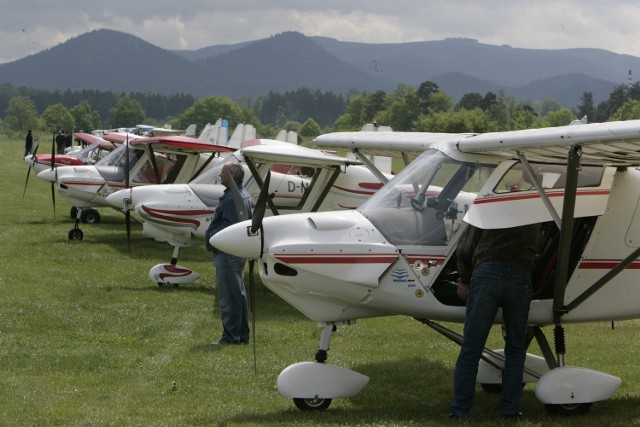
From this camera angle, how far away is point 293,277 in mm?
8062

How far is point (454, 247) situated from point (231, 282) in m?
3.79

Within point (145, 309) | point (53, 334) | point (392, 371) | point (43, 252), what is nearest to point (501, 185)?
point (392, 371)

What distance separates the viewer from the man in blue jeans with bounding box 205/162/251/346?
1130cm

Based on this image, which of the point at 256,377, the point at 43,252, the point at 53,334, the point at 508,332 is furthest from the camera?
the point at 43,252

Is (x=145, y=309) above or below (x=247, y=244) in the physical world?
below

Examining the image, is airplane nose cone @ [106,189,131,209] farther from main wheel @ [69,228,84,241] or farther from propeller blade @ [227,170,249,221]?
propeller blade @ [227,170,249,221]

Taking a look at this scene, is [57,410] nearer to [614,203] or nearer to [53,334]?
[53,334]

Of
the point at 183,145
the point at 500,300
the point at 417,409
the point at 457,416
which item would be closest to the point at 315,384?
the point at 417,409

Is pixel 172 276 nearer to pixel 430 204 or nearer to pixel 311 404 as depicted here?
pixel 311 404

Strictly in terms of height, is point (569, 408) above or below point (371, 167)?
below

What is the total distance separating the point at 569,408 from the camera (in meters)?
7.95

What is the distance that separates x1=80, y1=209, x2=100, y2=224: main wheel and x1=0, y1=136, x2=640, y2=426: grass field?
348 inches

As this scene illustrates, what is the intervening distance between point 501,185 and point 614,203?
1.08m

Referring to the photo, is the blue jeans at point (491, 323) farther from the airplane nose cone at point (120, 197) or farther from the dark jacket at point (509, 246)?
the airplane nose cone at point (120, 197)
